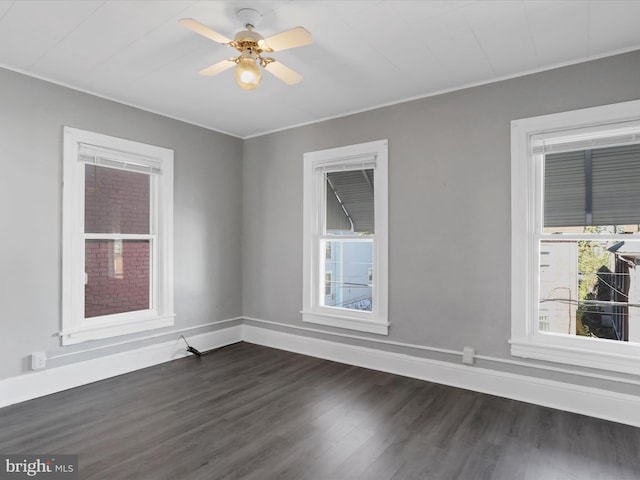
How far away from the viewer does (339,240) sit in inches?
166

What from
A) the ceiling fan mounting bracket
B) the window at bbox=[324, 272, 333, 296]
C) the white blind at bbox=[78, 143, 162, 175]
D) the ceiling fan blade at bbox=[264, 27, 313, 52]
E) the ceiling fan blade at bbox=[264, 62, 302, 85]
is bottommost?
the window at bbox=[324, 272, 333, 296]

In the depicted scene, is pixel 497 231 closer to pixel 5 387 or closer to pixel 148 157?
pixel 148 157

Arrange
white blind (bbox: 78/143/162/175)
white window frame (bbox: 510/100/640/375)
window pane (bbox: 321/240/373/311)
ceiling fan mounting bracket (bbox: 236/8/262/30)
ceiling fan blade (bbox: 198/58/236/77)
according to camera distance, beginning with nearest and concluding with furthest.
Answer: ceiling fan mounting bracket (bbox: 236/8/262/30) → ceiling fan blade (bbox: 198/58/236/77) → white window frame (bbox: 510/100/640/375) → white blind (bbox: 78/143/162/175) → window pane (bbox: 321/240/373/311)

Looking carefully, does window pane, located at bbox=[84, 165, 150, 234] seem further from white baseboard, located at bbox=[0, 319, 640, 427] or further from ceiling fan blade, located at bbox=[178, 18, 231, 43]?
ceiling fan blade, located at bbox=[178, 18, 231, 43]

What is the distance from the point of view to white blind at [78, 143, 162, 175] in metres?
3.47

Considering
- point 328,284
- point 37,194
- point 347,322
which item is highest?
point 37,194

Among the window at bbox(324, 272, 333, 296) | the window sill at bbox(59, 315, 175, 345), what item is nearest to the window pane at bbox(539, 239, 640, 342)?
the window at bbox(324, 272, 333, 296)

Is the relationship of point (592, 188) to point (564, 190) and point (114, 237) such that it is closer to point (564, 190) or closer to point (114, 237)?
point (564, 190)

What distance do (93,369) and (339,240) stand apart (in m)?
2.73

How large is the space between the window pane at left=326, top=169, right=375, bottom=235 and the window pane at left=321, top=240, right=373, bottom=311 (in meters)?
0.18

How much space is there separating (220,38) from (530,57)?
2267 millimetres

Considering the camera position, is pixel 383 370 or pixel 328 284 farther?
pixel 328 284

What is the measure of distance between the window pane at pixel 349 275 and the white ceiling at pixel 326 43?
1.55 m

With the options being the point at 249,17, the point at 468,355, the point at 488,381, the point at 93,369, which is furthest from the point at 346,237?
the point at 93,369
